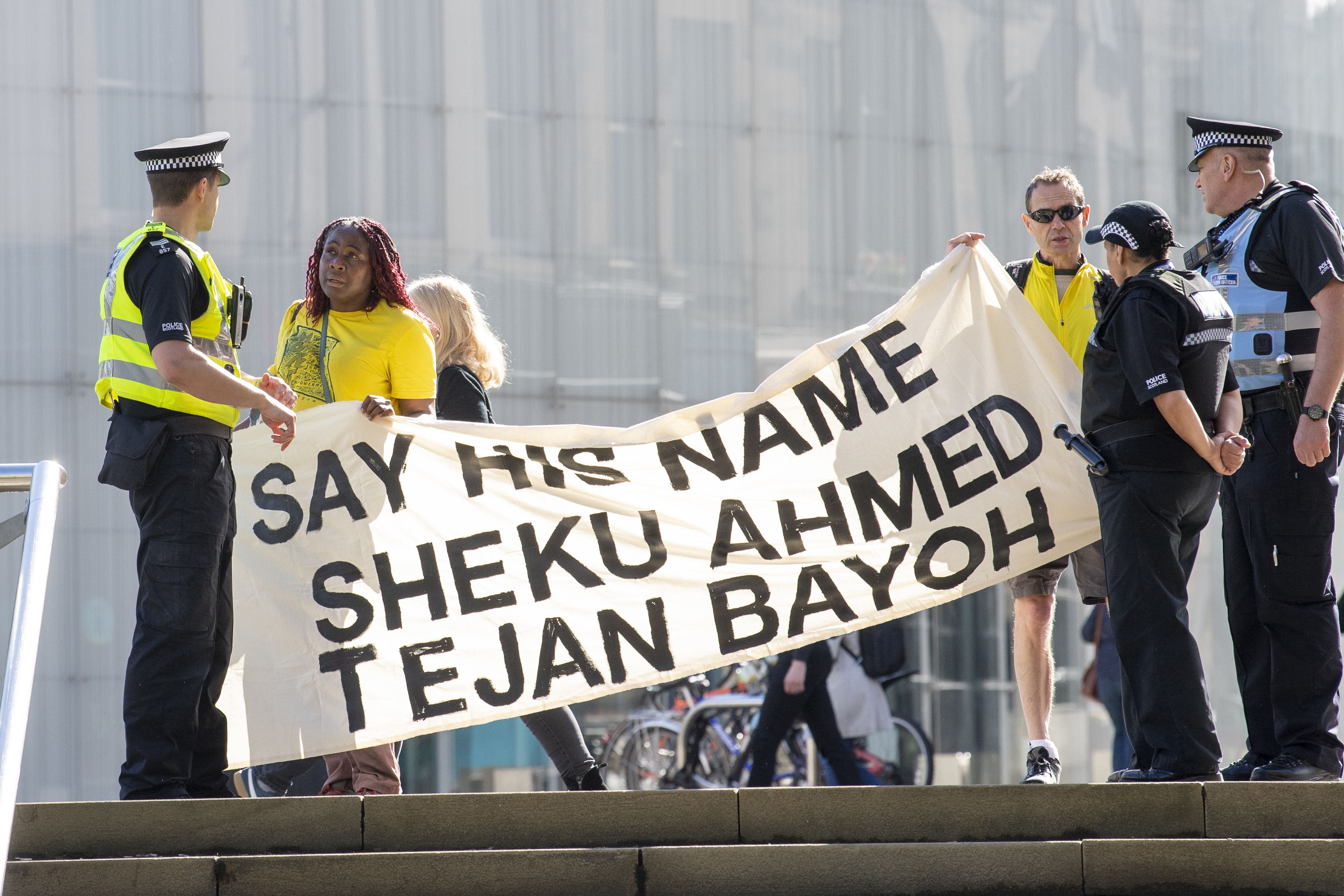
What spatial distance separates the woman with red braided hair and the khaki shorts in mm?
2297

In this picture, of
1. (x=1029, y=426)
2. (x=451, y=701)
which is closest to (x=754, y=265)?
(x=1029, y=426)

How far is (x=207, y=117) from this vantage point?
Result: 12.0 metres

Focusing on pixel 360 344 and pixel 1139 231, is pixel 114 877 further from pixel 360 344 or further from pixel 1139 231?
pixel 1139 231

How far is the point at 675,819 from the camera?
4.19 m

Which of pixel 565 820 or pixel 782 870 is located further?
pixel 565 820

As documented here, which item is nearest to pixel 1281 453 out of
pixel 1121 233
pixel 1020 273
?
pixel 1121 233

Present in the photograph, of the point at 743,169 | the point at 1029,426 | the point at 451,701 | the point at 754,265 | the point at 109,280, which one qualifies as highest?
the point at 743,169

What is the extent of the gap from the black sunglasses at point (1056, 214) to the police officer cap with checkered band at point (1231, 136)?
0.53 m

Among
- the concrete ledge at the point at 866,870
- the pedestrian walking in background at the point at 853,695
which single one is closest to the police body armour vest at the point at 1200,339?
the concrete ledge at the point at 866,870

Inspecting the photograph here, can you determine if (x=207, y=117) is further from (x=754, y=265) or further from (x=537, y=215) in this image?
(x=754, y=265)

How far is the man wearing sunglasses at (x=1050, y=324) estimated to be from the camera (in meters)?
5.60

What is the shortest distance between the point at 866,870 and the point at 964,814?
1.17ft

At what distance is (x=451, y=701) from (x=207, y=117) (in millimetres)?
7894

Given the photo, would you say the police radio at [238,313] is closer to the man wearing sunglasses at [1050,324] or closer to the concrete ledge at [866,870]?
the concrete ledge at [866,870]
